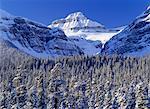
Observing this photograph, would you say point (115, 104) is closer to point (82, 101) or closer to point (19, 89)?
point (82, 101)

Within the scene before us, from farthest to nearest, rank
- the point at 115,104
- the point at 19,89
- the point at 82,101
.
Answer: the point at 82,101 → the point at 115,104 → the point at 19,89

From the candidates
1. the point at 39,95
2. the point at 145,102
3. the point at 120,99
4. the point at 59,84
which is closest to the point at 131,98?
the point at 120,99

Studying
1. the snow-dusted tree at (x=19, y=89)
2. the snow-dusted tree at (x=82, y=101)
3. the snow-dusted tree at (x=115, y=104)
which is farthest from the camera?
the snow-dusted tree at (x=82, y=101)

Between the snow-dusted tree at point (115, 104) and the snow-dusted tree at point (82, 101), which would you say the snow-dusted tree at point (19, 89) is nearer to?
the snow-dusted tree at point (115, 104)

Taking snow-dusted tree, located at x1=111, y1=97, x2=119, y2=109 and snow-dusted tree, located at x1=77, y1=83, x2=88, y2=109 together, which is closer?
snow-dusted tree, located at x1=111, y1=97, x2=119, y2=109

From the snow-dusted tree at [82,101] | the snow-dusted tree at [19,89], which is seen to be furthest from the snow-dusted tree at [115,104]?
the snow-dusted tree at [19,89]

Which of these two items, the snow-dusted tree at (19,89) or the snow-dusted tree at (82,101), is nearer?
the snow-dusted tree at (19,89)

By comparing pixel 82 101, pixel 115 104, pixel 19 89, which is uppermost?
pixel 19 89

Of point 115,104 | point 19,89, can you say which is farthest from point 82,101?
point 19,89

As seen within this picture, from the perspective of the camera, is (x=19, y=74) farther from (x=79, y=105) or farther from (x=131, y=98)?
(x=79, y=105)

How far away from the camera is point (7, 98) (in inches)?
2842

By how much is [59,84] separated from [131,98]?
25.0m

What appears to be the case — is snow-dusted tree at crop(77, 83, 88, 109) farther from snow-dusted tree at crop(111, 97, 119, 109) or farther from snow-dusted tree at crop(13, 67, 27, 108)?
snow-dusted tree at crop(13, 67, 27, 108)

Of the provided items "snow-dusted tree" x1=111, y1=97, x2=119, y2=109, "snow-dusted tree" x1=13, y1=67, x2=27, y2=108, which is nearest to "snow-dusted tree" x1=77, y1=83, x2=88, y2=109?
"snow-dusted tree" x1=111, y1=97, x2=119, y2=109
